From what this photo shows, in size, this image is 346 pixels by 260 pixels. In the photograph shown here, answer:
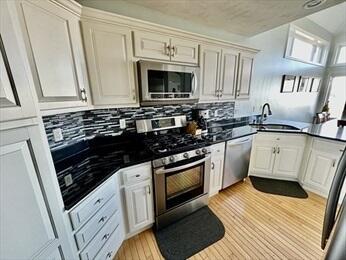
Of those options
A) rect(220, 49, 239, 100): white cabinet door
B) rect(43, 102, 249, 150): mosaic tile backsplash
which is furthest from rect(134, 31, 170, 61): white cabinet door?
rect(220, 49, 239, 100): white cabinet door

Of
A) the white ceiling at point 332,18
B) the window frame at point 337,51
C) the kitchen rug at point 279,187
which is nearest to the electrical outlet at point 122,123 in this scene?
the kitchen rug at point 279,187

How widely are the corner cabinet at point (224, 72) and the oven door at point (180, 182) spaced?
96cm

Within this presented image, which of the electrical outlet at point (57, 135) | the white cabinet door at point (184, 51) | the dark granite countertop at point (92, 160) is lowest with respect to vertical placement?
the dark granite countertop at point (92, 160)

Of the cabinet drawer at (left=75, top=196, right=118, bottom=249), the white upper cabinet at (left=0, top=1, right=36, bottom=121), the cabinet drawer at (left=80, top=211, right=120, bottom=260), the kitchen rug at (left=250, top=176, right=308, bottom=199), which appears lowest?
the kitchen rug at (left=250, top=176, right=308, bottom=199)

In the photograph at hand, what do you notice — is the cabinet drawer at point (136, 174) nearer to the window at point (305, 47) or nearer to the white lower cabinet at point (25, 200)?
the white lower cabinet at point (25, 200)

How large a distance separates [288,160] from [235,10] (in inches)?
96.0

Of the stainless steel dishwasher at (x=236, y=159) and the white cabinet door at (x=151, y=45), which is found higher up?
the white cabinet door at (x=151, y=45)

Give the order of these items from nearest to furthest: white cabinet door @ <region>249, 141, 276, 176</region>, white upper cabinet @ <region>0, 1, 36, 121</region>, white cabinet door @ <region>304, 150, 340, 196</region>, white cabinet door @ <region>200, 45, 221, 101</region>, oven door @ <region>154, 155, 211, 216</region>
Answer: white upper cabinet @ <region>0, 1, 36, 121</region>
oven door @ <region>154, 155, 211, 216</region>
white cabinet door @ <region>200, 45, 221, 101</region>
white cabinet door @ <region>304, 150, 340, 196</region>
white cabinet door @ <region>249, 141, 276, 176</region>

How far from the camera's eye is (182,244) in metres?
1.64

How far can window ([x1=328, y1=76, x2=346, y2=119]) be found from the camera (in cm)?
479

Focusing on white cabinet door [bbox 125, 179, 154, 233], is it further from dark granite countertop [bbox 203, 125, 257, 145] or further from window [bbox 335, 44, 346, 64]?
window [bbox 335, 44, 346, 64]

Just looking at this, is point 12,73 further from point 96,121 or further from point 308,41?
point 308,41

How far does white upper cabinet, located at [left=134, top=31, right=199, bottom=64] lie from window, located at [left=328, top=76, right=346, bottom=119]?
5708 mm

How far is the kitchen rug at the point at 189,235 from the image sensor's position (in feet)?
5.14
